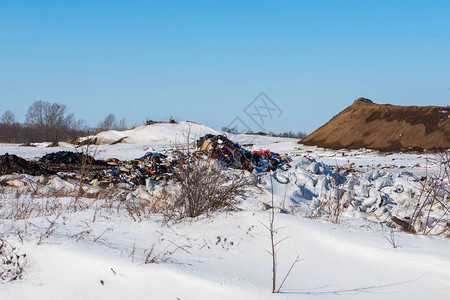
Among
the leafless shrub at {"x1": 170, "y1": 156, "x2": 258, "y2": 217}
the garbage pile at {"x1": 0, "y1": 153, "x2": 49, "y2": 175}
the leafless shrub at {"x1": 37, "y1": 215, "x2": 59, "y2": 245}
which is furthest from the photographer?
the garbage pile at {"x1": 0, "y1": 153, "x2": 49, "y2": 175}

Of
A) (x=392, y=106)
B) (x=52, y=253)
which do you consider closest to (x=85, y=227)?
(x=52, y=253)

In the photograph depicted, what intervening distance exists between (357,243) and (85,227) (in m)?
2.41

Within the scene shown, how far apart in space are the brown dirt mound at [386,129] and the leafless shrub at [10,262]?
603 inches

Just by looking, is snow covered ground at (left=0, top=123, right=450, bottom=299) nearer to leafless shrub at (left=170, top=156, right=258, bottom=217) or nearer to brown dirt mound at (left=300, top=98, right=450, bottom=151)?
leafless shrub at (left=170, top=156, right=258, bottom=217)

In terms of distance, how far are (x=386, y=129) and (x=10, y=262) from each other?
17880 millimetres

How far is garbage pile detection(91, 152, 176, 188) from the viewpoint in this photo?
9.29 metres

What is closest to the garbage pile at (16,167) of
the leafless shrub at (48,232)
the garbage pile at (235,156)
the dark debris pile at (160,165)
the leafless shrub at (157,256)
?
the dark debris pile at (160,165)

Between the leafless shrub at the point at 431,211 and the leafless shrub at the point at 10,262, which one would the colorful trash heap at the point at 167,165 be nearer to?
the leafless shrub at the point at 431,211

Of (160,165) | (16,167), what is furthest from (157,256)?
(16,167)

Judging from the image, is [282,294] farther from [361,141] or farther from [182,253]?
[361,141]

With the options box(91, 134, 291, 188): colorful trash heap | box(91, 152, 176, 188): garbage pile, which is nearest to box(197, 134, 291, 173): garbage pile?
box(91, 134, 291, 188): colorful trash heap

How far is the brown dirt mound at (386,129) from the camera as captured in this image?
17.0 m

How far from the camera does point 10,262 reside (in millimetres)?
3188

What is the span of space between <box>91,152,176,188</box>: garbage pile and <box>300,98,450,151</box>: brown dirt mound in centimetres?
1063
